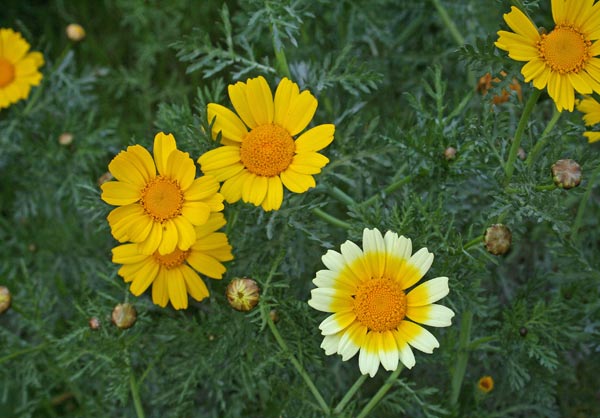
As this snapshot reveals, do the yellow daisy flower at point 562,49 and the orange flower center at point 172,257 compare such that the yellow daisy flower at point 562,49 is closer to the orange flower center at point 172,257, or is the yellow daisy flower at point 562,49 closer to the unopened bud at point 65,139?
the orange flower center at point 172,257

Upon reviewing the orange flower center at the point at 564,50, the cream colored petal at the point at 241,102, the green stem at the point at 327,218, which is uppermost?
the orange flower center at the point at 564,50

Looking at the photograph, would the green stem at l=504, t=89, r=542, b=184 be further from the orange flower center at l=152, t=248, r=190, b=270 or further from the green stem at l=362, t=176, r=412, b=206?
the orange flower center at l=152, t=248, r=190, b=270

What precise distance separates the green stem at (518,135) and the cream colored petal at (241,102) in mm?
723

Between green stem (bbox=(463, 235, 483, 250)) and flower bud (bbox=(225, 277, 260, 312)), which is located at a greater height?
green stem (bbox=(463, 235, 483, 250))

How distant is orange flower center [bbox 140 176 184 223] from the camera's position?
7.12 ft

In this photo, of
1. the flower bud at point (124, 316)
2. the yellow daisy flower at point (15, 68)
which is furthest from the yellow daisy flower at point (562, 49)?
the yellow daisy flower at point (15, 68)

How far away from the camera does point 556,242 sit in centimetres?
270

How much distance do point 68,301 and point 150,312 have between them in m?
0.71

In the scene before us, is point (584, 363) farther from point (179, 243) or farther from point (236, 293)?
point (179, 243)

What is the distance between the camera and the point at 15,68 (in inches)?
129

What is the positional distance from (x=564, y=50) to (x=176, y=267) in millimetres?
1246

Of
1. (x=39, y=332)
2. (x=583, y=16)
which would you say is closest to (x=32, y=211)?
(x=39, y=332)

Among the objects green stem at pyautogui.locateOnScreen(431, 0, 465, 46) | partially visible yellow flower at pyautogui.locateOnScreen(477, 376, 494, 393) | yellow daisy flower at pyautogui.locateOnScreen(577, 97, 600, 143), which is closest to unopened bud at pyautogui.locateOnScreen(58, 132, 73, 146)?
green stem at pyautogui.locateOnScreen(431, 0, 465, 46)

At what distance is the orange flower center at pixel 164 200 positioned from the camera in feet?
7.12
